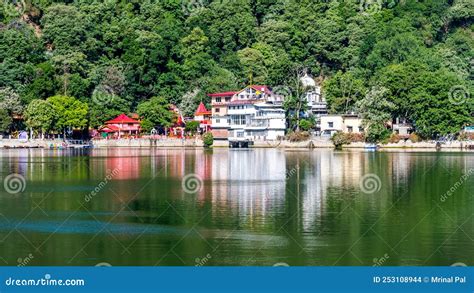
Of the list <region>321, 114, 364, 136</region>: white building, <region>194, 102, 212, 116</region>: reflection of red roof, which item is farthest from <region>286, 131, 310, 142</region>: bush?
Result: <region>194, 102, 212, 116</region>: reflection of red roof

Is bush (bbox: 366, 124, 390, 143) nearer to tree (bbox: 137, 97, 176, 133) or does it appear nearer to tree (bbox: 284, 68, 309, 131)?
tree (bbox: 284, 68, 309, 131)

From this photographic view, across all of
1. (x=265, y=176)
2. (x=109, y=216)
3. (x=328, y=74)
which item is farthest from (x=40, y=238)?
(x=328, y=74)

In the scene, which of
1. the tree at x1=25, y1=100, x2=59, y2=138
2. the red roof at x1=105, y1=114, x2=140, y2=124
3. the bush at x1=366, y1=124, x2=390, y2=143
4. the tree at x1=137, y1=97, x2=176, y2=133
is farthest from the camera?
the red roof at x1=105, y1=114, x2=140, y2=124

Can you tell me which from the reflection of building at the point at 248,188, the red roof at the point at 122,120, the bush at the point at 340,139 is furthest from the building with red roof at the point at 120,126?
the reflection of building at the point at 248,188

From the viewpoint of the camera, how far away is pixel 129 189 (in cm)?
3250

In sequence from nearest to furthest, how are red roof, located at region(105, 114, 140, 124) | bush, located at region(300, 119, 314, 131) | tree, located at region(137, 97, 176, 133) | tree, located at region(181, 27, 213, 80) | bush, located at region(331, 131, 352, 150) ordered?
1. bush, located at region(331, 131, 352, 150)
2. bush, located at region(300, 119, 314, 131)
3. tree, located at region(137, 97, 176, 133)
4. red roof, located at region(105, 114, 140, 124)
5. tree, located at region(181, 27, 213, 80)

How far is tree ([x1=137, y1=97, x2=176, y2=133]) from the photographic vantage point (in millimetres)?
75000

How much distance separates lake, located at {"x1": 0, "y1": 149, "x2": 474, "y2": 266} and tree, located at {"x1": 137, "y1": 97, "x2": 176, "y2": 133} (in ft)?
109

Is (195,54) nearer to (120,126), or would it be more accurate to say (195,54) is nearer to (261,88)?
(261,88)

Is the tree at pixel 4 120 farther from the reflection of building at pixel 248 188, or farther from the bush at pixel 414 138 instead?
the bush at pixel 414 138

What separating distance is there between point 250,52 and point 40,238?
66.6 metres

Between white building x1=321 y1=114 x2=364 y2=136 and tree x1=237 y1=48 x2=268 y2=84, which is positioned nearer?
white building x1=321 y1=114 x2=364 y2=136

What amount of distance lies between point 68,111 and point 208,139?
36.7 ft

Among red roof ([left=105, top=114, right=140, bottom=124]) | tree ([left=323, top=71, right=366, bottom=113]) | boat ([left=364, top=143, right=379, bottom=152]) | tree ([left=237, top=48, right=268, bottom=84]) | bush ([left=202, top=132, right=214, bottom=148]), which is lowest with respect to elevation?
boat ([left=364, top=143, right=379, bottom=152])
